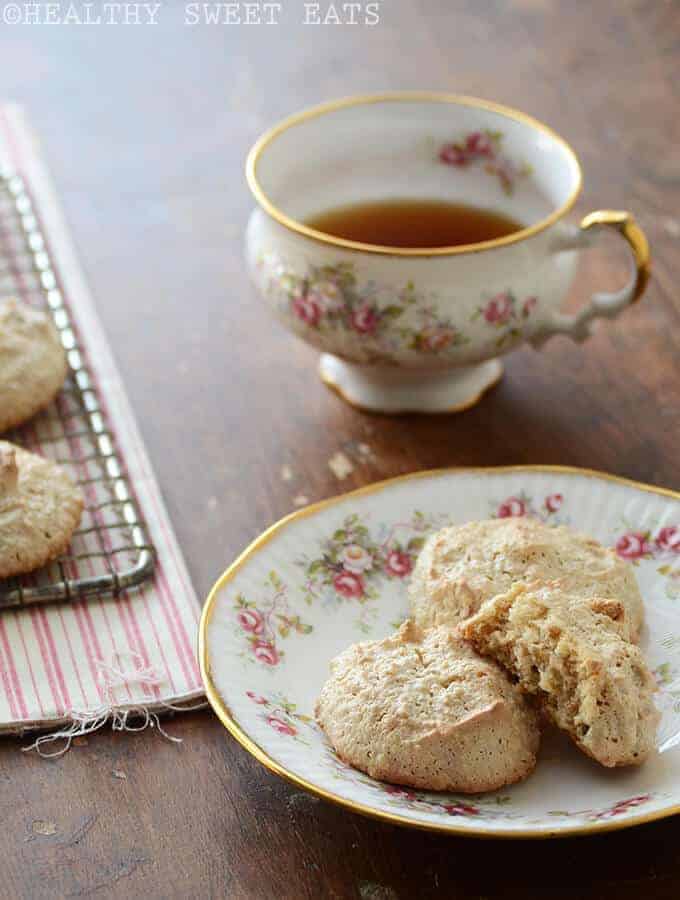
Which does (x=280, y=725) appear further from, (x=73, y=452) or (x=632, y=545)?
(x=73, y=452)

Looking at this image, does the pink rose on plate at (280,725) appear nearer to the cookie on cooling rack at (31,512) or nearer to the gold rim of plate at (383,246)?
the cookie on cooling rack at (31,512)

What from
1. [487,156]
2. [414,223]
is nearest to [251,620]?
[414,223]

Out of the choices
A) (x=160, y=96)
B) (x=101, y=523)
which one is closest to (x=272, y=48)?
(x=160, y=96)

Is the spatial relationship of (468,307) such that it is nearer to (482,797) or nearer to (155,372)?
(155,372)

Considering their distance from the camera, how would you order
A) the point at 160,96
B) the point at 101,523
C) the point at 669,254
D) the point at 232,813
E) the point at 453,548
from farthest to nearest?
the point at 160,96
the point at 669,254
the point at 101,523
the point at 453,548
the point at 232,813

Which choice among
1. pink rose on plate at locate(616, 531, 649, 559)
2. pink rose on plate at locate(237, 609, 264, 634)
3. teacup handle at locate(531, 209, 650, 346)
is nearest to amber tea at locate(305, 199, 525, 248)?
teacup handle at locate(531, 209, 650, 346)

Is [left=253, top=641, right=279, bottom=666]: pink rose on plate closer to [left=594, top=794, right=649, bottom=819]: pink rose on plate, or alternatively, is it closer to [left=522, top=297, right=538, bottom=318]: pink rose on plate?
[left=594, top=794, right=649, bottom=819]: pink rose on plate
